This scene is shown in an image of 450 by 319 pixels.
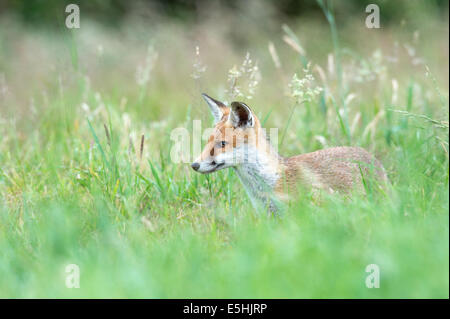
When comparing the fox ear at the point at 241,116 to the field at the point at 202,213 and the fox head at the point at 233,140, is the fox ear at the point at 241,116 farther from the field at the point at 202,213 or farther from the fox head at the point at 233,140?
the field at the point at 202,213

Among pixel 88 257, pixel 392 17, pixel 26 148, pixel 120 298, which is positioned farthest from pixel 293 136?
pixel 392 17

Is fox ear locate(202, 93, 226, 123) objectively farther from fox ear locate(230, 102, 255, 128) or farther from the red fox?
fox ear locate(230, 102, 255, 128)

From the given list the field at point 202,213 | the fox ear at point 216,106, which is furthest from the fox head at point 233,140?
the field at point 202,213

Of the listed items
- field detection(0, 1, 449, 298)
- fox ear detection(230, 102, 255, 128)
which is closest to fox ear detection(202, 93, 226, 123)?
field detection(0, 1, 449, 298)

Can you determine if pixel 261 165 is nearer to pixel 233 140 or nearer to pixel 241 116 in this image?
pixel 233 140

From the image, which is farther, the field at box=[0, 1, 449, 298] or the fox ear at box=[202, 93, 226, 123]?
the fox ear at box=[202, 93, 226, 123]

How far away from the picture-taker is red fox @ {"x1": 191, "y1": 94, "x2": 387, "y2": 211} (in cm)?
535

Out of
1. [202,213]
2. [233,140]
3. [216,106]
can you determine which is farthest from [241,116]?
[202,213]

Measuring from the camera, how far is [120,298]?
3.64m

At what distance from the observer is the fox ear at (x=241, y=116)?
536cm

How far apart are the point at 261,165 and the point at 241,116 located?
0.49m

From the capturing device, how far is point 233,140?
545 centimetres

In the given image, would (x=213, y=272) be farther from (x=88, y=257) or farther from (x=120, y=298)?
(x=88, y=257)

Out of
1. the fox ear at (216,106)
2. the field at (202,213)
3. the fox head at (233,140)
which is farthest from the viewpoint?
the fox ear at (216,106)
